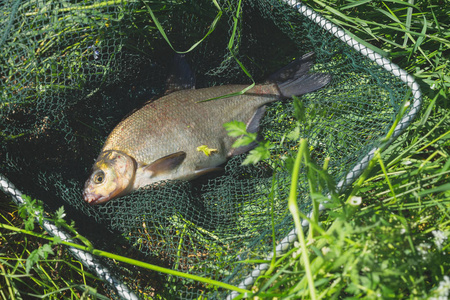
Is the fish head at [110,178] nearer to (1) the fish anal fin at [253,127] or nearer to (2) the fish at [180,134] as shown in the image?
(2) the fish at [180,134]

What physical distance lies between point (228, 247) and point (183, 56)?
1.54 m

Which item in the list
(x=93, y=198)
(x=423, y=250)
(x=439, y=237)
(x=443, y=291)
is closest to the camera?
(x=443, y=291)

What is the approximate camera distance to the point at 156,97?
3225 millimetres

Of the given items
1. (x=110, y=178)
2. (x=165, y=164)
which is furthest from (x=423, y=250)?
(x=110, y=178)

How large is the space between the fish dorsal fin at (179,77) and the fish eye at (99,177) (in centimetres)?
84

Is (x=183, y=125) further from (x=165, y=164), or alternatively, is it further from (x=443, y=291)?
(x=443, y=291)

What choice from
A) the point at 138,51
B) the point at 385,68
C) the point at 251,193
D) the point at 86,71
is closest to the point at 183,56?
the point at 138,51

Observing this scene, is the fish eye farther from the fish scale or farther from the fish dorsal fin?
the fish dorsal fin

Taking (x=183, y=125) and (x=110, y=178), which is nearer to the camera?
(x=110, y=178)

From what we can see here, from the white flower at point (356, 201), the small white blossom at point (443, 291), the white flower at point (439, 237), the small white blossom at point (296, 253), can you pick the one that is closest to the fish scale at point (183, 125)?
the small white blossom at point (296, 253)

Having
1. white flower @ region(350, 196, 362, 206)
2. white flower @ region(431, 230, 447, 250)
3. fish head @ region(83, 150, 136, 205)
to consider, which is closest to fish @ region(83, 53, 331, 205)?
fish head @ region(83, 150, 136, 205)

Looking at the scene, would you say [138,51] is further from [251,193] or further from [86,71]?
[251,193]

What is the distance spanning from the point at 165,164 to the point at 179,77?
76 cm

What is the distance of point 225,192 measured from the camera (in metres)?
2.98
